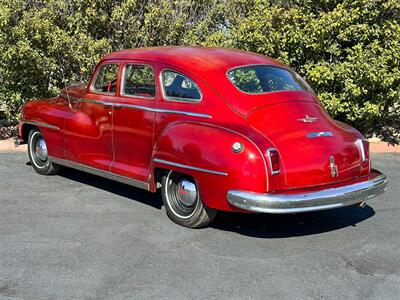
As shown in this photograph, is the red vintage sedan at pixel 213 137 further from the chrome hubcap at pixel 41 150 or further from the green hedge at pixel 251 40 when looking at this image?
the green hedge at pixel 251 40

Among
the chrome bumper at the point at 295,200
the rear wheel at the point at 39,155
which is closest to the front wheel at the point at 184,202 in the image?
the chrome bumper at the point at 295,200

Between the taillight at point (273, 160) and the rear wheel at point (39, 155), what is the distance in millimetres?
3734

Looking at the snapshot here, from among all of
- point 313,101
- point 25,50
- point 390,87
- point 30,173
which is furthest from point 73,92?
point 390,87

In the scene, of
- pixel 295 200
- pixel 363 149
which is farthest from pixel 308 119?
pixel 295 200

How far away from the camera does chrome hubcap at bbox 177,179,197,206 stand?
521 centimetres

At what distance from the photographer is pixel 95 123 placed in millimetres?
6238

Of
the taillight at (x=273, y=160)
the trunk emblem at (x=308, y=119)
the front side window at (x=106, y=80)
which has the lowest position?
the taillight at (x=273, y=160)

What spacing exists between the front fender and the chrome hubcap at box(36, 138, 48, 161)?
2708 mm

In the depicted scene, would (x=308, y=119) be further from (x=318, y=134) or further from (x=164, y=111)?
(x=164, y=111)

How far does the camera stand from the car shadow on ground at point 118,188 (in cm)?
629

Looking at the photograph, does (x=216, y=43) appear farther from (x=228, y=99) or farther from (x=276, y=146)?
(x=276, y=146)

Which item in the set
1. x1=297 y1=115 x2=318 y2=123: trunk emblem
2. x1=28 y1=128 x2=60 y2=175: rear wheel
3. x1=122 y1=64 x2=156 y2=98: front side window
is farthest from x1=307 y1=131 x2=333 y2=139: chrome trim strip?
x1=28 y1=128 x2=60 y2=175: rear wheel

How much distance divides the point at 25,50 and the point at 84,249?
5.16 m

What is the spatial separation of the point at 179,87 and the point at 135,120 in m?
0.62
